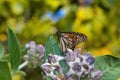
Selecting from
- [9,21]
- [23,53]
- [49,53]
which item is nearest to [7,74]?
[49,53]

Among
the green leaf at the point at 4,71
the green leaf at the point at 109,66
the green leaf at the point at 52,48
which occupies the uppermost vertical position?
the green leaf at the point at 52,48

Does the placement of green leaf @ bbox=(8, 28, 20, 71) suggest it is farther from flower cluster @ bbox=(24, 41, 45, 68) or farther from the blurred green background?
the blurred green background

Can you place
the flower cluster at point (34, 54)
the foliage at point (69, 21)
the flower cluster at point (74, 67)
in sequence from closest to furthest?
the flower cluster at point (74, 67) → the flower cluster at point (34, 54) → the foliage at point (69, 21)

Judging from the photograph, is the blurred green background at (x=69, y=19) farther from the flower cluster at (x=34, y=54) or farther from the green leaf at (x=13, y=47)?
the green leaf at (x=13, y=47)

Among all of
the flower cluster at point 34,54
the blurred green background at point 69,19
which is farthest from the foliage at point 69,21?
the flower cluster at point 34,54

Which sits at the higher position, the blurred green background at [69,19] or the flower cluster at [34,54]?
the blurred green background at [69,19]

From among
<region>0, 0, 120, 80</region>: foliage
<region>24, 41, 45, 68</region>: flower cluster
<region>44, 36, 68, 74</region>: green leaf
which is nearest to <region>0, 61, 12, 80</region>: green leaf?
<region>44, 36, 68, 74</region>: green leaf
